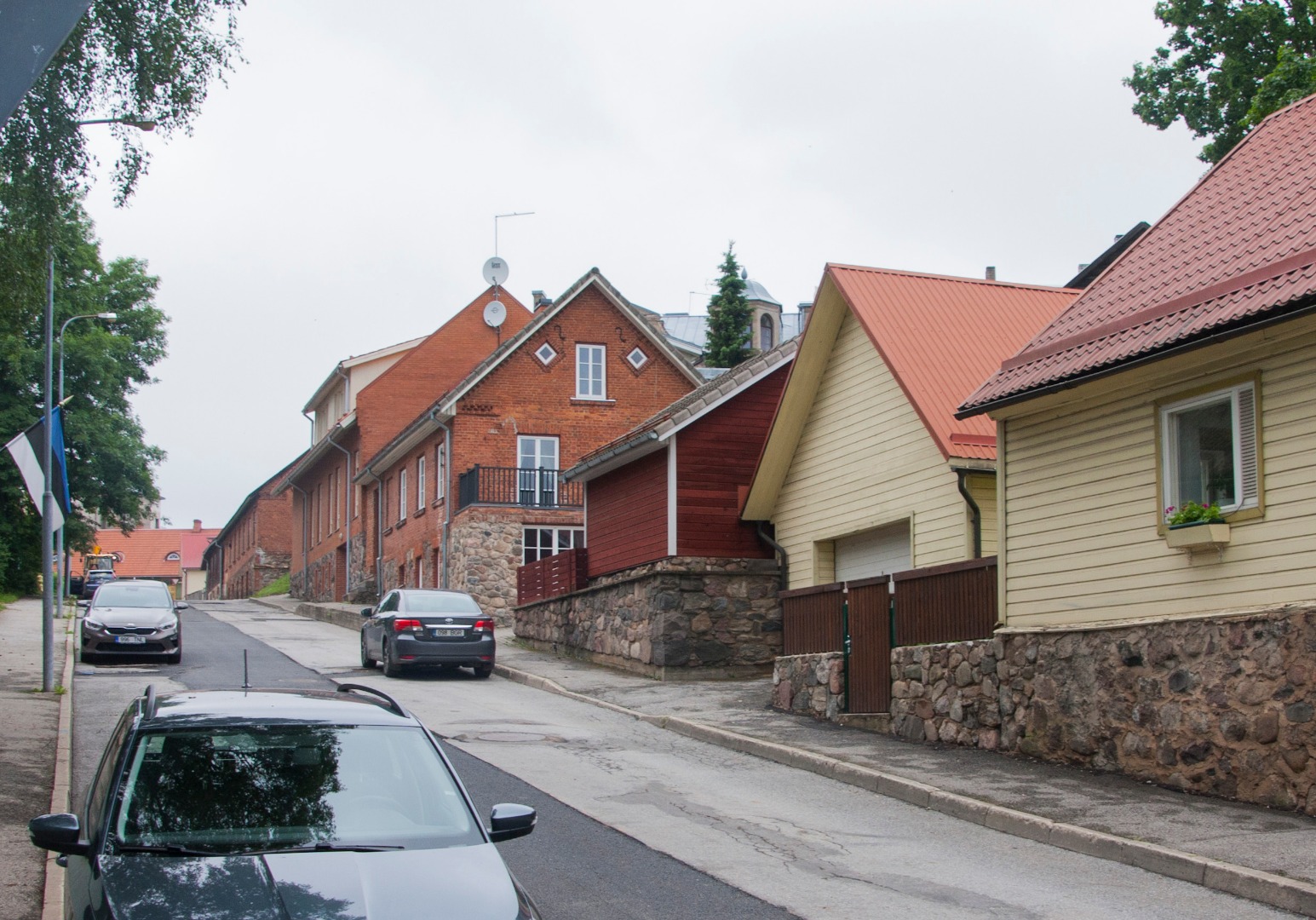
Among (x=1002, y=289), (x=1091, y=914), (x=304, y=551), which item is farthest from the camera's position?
(x=304, y=551)

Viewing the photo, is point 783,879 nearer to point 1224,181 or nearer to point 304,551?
point 1224,181

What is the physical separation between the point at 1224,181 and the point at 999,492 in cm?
414

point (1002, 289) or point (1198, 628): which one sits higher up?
point (1002, 289)

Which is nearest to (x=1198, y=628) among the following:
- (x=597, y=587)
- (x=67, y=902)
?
(x=67, y=902)

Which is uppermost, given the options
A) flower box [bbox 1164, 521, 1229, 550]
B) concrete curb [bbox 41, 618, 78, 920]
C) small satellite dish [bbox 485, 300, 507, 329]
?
small satellite dish [bbox 485, 300, 507, 329]

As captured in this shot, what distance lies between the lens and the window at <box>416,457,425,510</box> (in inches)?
1583

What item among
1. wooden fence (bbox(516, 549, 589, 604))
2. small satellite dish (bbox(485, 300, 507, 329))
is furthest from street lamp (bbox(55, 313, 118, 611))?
small satellite dish (bbox(485, 300, 507, 329))

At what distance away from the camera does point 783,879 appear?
9.00 m

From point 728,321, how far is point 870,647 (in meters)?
37.2

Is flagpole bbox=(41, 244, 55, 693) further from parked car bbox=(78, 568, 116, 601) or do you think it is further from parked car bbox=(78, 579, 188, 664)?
parked car bbox=(78, 568, 116, 601)

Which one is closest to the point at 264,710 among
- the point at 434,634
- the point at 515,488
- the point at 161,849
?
the point at 161,849

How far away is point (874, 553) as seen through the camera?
20.3 m

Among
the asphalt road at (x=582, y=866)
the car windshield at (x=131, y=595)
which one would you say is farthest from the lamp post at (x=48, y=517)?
the car windshield at (x=131, y=595)

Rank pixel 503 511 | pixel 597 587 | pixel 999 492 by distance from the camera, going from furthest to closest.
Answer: pixel 503 511
pixel 597 587
pixel 999 492
